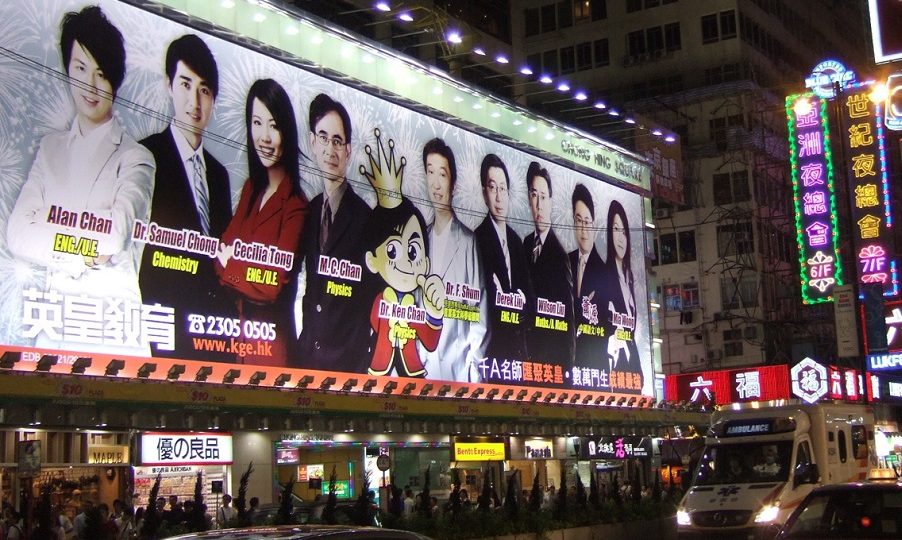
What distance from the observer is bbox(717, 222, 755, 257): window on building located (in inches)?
2032

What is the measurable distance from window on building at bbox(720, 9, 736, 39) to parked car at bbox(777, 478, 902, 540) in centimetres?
4526

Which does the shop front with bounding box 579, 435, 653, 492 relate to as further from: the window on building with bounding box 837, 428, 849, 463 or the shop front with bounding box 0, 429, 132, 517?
the shop front with bounding box 0, 429, 132, 517

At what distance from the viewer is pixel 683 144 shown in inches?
2143

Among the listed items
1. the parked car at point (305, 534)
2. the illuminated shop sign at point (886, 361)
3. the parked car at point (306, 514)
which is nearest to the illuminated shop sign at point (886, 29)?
the illuminated shop sign at point (886, 361)

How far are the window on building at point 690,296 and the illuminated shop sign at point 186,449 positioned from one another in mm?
31911

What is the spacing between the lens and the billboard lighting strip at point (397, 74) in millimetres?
25953

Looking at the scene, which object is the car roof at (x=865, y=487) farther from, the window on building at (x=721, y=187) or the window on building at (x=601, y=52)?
the window on building at (x=601, y=52)

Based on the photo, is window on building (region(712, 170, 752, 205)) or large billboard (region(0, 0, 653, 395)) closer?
large billboard (region(0, 0, 653, 395))

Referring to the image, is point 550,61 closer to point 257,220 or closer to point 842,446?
point 257,220

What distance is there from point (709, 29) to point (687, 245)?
1039 centimetres

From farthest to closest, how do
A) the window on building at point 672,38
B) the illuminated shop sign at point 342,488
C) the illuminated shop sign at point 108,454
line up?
the window on building at point 672,38, the illuminated shop sign at point 342,488, the illuminated shop sign at point 108,454

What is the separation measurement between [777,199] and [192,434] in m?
36.6

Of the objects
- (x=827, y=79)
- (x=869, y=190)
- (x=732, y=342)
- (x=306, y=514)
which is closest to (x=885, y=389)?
(x=732, y=342)

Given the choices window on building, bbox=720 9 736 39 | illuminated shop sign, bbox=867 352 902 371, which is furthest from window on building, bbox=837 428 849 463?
window on building, bbox=720 9 736 39
